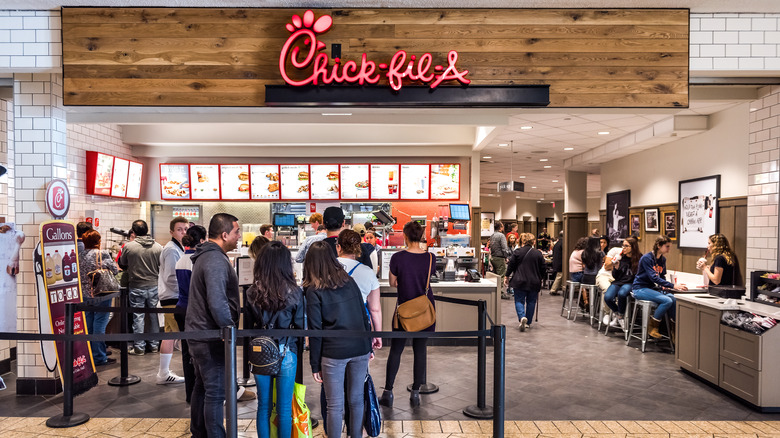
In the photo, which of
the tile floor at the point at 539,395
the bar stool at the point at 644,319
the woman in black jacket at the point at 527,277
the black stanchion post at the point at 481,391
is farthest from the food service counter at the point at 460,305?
the black stanchion post at the point at 481,391

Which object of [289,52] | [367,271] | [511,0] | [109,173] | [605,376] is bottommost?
[605,376]

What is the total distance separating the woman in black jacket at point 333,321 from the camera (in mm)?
2955

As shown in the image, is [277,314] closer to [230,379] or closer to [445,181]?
[230,379]

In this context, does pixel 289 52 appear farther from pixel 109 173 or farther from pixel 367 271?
pixel 109 173

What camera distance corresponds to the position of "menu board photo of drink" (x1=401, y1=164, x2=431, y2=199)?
8844 mm

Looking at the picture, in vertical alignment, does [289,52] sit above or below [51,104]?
above

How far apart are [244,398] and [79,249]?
260 cm

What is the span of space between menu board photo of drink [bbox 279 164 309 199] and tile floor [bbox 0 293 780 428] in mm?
3738

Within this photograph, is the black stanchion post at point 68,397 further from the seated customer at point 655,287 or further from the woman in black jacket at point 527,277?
the seated customer at point 655,287

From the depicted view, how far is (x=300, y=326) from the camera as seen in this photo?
3223 millimetres

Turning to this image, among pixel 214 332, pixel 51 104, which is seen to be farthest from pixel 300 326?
pixel 51 104

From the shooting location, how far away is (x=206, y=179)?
8867 millimetres

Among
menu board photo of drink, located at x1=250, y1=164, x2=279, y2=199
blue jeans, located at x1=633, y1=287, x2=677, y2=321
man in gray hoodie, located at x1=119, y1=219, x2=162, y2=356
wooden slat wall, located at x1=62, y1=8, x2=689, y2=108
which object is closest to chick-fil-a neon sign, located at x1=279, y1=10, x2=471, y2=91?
wooden slat wall, located at x1=62, y1=8, x2=689, y2=108

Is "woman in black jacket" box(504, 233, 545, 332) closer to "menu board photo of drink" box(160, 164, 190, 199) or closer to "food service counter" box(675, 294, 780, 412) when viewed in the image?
"food service counter" box(675, 294, 780, 412)
